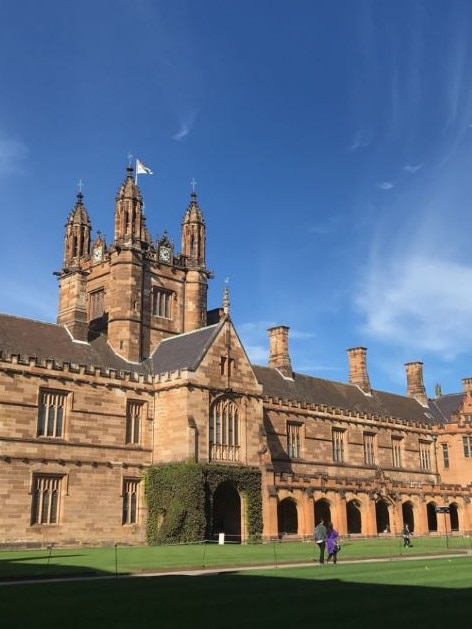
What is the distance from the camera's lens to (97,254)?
48.5m

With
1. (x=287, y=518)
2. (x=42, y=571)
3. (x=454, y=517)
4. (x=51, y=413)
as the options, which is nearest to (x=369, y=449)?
(x=454, y=517)

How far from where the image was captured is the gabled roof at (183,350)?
39688 mm

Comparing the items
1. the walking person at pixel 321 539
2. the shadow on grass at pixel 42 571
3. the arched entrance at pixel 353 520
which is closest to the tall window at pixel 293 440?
the arched entrance at pixel 353 520

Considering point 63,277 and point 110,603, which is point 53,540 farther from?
point 110,603

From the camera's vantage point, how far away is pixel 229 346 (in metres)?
→ 40.6

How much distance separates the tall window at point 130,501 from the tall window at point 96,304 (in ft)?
42.4

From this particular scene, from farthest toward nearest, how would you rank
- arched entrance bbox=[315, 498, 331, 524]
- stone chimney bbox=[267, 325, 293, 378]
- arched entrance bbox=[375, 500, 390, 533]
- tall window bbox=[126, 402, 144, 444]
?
stone chimney bbox=[267, 325, 293, 378] → arched entrance bbox=[375, 500, 390, 533] → arched entrance bbox=[315, 498, 331, 524] → tall window bbox=[126, 402, 144, 444]

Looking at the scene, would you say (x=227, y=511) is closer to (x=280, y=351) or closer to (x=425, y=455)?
(x=280, y=351)

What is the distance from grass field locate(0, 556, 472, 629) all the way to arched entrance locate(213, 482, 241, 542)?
20708mm

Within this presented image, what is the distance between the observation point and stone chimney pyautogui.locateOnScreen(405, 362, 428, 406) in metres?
63.4

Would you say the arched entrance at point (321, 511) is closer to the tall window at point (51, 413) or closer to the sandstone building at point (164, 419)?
the sandstone building at point (164, 419)

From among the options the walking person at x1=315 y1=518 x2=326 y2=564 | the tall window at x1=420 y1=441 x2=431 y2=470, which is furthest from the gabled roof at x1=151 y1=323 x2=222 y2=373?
the tall window at x1=420 y1=441 x2=431 y2=470

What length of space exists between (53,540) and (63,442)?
177 inches

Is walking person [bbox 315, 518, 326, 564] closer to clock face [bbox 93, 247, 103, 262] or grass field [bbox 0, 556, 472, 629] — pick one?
grass field [bbox 0, 556, 472, 629]
